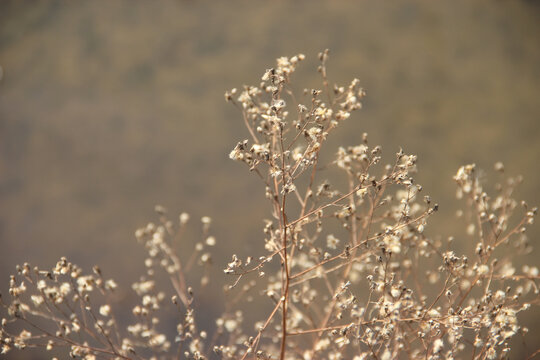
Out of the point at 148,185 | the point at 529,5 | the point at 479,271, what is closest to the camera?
the point at 479,271

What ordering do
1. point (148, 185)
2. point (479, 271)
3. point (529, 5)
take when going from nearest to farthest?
point (479, 271) → point (529, 5) → point (148, 185)

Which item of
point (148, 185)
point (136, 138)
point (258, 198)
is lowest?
point (258, 198)

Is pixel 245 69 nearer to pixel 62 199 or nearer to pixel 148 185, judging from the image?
pixel 148 185

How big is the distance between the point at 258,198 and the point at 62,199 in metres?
0.94

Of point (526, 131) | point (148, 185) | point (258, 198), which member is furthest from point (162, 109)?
point (526, 131)

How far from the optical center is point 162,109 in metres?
2.37

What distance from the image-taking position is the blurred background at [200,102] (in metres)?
2.21

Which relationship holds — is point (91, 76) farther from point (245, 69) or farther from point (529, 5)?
point (529, 5)

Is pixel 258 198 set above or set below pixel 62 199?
below

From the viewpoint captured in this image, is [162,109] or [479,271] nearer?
[479,271]

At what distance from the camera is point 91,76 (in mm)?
2402

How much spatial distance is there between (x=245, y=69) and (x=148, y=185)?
0.71 metres

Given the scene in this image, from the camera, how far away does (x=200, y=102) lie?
2.35 meters

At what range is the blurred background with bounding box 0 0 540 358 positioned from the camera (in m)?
2.21
